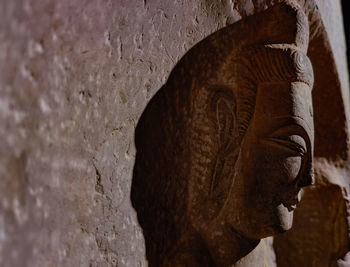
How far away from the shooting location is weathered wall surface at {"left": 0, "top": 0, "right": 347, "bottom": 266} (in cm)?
72

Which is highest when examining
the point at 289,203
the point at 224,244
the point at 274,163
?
the point at 274,163

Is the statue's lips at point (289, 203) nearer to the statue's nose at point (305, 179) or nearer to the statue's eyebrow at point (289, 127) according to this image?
the statue's nose at point (305, 179)

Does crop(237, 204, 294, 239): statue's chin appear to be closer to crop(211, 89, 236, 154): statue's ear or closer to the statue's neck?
the statue's neck

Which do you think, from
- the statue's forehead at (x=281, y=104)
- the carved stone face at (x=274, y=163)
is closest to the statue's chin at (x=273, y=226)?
the carved stone face at (x=274, y=163)

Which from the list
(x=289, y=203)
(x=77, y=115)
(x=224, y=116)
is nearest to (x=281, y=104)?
(x=224, y=116)

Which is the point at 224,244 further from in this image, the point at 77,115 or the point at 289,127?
the point at 77,115

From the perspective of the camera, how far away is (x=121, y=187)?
1.00 meters

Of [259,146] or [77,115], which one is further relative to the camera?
[259,146]

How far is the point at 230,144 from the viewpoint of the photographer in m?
1.20

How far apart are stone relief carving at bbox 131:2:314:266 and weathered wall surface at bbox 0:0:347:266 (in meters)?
0.09

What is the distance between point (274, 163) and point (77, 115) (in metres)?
0.55

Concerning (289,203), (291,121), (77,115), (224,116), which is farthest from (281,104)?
(77,115)

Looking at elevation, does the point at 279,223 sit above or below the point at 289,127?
below

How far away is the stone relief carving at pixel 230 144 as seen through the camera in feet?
3.70
